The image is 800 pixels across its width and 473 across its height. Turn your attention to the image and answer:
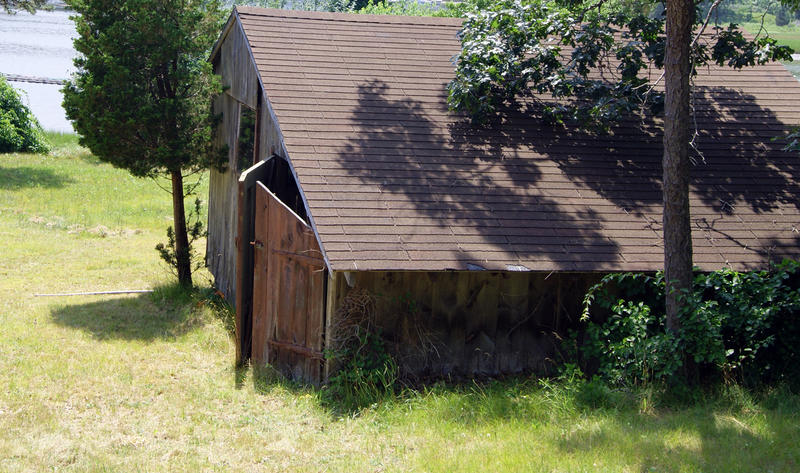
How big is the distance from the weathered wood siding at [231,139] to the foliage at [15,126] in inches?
679

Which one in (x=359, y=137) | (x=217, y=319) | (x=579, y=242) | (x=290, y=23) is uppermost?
(x=290, y=23)

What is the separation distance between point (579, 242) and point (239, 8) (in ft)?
20.5

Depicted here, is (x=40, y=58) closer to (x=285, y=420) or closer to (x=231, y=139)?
(x=231, y=139)

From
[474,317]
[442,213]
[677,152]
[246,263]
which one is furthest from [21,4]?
[677,152]

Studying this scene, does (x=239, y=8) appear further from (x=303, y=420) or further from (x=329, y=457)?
(x=329, y=457)

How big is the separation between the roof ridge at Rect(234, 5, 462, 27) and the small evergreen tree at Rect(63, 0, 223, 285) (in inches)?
49.2

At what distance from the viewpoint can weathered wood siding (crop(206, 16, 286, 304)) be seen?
11.0 m

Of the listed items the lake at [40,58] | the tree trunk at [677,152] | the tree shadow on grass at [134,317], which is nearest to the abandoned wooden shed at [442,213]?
the tree trunk at [677,152]

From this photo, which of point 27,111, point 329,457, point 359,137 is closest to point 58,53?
point 27,111

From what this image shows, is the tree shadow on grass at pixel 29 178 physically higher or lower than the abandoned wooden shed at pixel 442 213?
lower

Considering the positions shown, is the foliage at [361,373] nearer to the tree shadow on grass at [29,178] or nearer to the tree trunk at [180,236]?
the tree trunk at [180,236]

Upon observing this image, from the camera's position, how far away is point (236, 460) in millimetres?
6699

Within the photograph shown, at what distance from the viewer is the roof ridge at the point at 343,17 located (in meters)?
11.6

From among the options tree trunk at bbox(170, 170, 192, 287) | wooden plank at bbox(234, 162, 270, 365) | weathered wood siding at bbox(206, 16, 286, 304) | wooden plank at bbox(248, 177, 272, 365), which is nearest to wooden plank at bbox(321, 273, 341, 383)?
wooden plank at bbox(248, 177, 272, 365)
